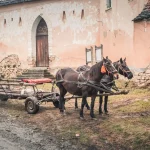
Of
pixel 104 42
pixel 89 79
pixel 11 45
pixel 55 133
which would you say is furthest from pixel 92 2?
pixel 55 133

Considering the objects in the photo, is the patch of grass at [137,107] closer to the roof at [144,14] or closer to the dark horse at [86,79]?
the dark horse at [86,79]

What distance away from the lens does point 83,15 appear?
18219 millimetres

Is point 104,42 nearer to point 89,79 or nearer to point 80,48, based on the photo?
point 80,48

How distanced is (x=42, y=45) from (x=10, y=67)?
9.10ft

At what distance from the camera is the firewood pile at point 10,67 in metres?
20.1

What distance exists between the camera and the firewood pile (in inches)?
793

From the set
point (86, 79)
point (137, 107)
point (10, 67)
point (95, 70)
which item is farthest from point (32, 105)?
point (10, 67)

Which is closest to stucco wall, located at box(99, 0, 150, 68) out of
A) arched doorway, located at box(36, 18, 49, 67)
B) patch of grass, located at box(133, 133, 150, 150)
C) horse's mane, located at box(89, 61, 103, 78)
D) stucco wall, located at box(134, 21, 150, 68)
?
stucco wall, located at box(134, 21, 150, 68)

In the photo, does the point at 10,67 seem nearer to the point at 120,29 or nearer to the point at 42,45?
the point at 42,45

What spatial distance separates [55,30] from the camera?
19.4 m

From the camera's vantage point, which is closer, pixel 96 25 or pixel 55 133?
pixel 55 133

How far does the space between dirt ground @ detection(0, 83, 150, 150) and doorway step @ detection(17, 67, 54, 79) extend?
313 inches

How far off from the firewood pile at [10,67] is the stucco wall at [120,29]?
6721 mm

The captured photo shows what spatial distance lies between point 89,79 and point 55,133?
6.37 feet
